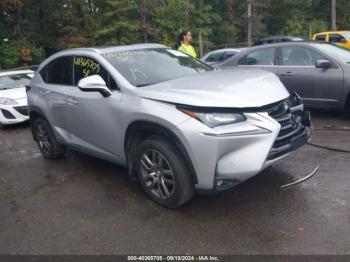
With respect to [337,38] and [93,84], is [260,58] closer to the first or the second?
[93,84]

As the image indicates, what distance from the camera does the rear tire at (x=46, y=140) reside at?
5.79 meters

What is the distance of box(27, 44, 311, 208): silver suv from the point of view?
343 cm

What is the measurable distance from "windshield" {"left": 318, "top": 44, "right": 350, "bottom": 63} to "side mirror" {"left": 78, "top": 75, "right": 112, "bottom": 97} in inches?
170

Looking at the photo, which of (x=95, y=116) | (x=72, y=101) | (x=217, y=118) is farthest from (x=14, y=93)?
(x=217, y=118)

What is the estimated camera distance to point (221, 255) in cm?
316

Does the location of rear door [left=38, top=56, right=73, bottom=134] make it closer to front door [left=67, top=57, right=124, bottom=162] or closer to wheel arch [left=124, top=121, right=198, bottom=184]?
front door [left=67, top=57, right=124, bottom=162]

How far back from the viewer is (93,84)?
408 cm

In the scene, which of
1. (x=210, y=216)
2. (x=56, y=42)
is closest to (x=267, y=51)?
(x=210, y=216)

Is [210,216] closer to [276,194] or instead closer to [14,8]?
[276,194]

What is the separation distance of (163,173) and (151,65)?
1444mm

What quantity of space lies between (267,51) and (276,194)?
164 inches

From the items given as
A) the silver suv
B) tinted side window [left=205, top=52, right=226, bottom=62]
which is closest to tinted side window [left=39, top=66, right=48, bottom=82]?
the silver suv

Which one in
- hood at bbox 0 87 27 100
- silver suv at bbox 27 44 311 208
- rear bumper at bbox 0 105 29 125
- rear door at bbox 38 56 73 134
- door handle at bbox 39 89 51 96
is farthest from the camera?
hood at bbox 0 87 27 100

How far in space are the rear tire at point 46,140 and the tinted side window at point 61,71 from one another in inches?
27.3
